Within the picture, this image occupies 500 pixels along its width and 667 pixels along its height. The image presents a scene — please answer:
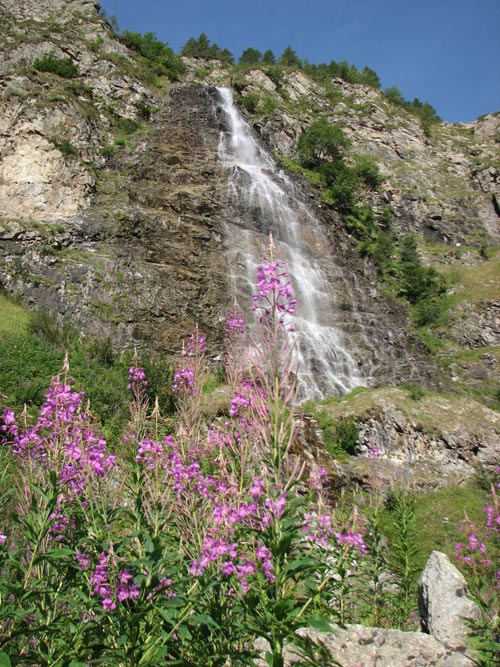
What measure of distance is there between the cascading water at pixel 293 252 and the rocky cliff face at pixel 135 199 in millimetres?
958

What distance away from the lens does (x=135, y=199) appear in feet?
70.9

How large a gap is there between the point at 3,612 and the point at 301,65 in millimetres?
65935

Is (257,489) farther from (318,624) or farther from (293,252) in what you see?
(293,252)

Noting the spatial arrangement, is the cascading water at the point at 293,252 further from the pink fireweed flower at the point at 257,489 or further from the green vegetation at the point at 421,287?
the pink fireweed flower at the point at 257,489

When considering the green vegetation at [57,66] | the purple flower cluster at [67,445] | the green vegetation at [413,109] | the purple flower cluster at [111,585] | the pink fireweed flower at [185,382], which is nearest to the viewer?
the purple flower cluster at [111,585]

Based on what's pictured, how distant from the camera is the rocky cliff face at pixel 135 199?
1647 cm

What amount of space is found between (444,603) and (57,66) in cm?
3405

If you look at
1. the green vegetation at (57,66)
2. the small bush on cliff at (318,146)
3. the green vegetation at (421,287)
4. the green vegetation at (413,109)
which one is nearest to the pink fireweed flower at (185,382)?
the green vegetation at (421,287)

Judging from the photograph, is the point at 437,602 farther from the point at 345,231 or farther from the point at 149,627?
the point at 345,231

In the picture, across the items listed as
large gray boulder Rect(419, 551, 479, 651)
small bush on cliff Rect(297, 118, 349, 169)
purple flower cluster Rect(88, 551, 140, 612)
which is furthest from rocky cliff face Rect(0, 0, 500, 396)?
purple flower cluster Rect(88, 551, 140, 612)

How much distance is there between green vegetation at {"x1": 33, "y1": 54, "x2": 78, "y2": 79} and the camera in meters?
26.8

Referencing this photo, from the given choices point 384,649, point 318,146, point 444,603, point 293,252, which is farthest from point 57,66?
point 384,649

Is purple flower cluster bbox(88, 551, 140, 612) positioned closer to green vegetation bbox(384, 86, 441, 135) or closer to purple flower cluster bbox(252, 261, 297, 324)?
purple flower cluster bbox(252, 261, 297, 324)

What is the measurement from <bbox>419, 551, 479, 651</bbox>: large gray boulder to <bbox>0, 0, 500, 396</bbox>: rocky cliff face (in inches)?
471
